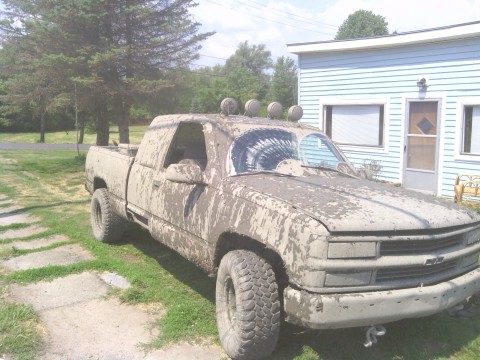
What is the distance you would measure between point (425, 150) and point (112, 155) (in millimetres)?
7291

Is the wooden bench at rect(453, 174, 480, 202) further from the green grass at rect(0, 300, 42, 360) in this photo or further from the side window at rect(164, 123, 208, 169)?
the green grass at rect(0, 300, 42, 360)

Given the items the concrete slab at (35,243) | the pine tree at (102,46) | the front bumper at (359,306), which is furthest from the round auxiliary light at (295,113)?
the pine tree at (102,46)

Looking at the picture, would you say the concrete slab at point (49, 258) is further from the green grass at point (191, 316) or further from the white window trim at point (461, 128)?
the white window trim at point (461, 128)

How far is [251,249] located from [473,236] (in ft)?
5.74

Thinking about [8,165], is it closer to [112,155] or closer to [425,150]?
[112,155]

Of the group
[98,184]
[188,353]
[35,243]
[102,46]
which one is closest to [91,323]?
[188,353]

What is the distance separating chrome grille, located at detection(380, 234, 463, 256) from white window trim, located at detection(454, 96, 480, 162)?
7.14 m

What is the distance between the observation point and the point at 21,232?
7.33m

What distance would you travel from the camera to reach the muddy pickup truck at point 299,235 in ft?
9.77

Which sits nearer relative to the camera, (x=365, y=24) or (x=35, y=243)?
(x=35, y=243)

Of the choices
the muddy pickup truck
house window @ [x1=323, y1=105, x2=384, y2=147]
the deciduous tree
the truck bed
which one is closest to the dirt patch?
the muddy pickup truck

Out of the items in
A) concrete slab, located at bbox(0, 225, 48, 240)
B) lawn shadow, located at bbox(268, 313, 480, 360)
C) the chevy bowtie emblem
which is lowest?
lawn shadow, located at bbox(268, 313, 480, 360)

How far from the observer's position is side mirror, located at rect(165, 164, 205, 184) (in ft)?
13.5

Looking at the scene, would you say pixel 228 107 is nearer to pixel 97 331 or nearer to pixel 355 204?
pixel 355 204
